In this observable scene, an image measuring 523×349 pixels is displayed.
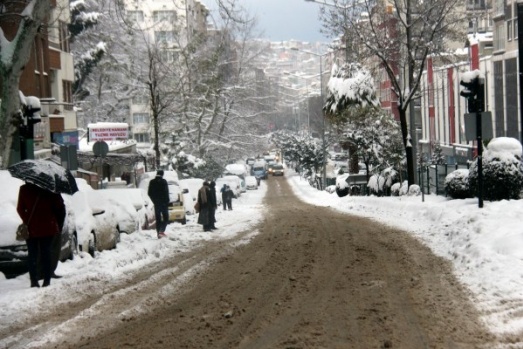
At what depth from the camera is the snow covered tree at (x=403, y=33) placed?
96.9 feet

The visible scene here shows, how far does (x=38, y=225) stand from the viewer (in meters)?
11.2

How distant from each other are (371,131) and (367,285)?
3360 cm

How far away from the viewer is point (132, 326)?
27.7 feet

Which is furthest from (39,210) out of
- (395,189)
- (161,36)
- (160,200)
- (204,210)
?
(161,36)

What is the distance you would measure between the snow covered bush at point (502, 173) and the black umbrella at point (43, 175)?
11045mm

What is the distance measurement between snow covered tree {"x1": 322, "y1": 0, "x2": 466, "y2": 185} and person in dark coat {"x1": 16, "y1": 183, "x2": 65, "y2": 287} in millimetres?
19912

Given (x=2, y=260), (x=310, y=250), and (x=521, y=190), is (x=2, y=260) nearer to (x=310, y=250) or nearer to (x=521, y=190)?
(x=310, y=250)

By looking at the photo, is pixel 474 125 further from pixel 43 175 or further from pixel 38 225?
pixel 38 225

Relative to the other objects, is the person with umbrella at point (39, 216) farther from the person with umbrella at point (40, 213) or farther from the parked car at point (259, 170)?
the parked car at point (259, 170)

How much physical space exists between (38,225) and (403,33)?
895 inches

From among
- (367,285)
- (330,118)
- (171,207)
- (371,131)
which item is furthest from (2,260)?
(330,118)

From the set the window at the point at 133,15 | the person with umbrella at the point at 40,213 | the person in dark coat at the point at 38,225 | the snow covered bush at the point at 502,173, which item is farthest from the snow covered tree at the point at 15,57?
the snow covered bush at the point at 502,173

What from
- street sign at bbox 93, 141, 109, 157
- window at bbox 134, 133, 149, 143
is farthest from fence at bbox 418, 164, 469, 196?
window at bbox 134, 133, 149, 143

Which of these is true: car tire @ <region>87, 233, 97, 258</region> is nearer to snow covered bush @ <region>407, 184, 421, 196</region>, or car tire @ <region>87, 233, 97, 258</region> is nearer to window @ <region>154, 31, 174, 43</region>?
snow covered bush @ <region>407, 184, 421, 196</region>
